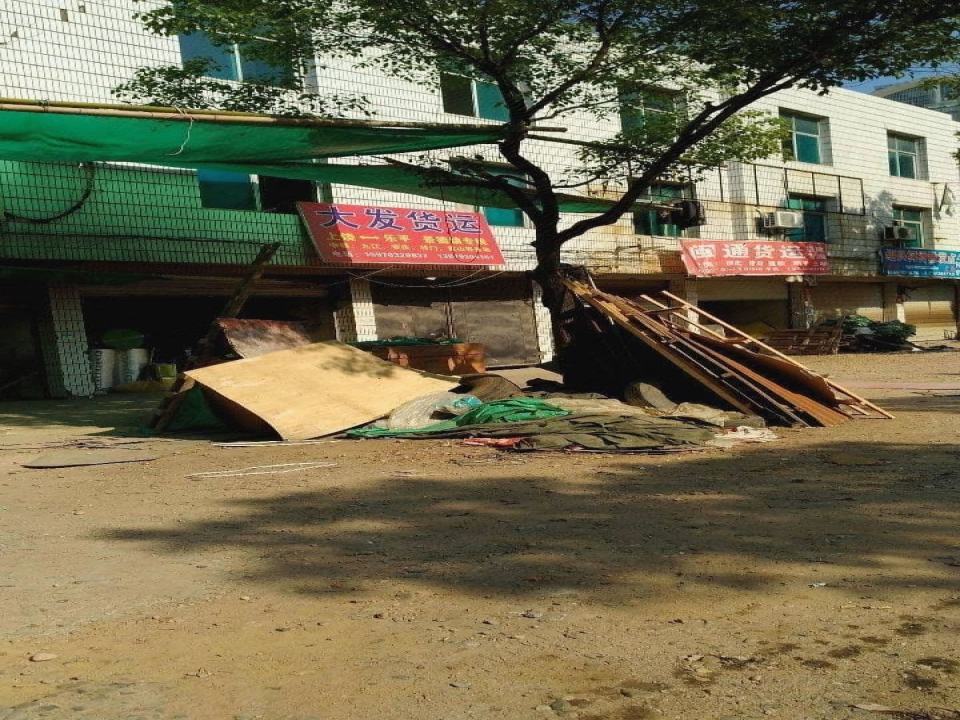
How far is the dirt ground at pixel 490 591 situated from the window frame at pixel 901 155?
25707mm

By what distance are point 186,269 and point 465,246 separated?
17.7 ft

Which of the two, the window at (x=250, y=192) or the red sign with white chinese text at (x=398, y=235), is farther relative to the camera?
the red sign with white chinese text at (x=398, y=235)

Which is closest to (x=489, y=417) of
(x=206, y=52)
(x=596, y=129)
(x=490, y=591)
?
(x=490, y=591)

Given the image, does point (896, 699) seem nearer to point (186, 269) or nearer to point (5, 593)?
point (5, 593)

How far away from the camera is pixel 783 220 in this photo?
24.3 metres

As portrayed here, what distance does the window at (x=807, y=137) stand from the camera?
87.5 ft

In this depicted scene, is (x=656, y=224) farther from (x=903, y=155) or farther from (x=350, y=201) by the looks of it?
(x=903, y=155)

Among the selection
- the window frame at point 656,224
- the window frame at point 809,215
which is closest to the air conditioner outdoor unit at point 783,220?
the window frame at point 809,215

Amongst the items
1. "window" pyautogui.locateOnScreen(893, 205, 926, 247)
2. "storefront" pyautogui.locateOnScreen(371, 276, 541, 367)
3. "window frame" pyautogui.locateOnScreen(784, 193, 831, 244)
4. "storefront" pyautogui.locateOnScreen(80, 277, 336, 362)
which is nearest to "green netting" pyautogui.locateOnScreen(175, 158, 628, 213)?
"storefront" pyautogui.locateOnScreen(371, 276, 541, 367)

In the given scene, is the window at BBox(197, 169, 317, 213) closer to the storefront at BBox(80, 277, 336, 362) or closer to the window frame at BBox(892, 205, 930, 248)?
the storefront at BBox(80, 277, 336, 362)

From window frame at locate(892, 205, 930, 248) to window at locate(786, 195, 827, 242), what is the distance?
4307 millimetres

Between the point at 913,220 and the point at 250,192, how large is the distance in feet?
75.9

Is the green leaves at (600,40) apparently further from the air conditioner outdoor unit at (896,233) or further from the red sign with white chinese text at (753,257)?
the air conditioner outdoor unit at (896,233)

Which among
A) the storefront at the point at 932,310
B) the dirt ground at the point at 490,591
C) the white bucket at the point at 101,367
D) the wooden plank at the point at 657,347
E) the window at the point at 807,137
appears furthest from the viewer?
the storefront at the point at 932,310
